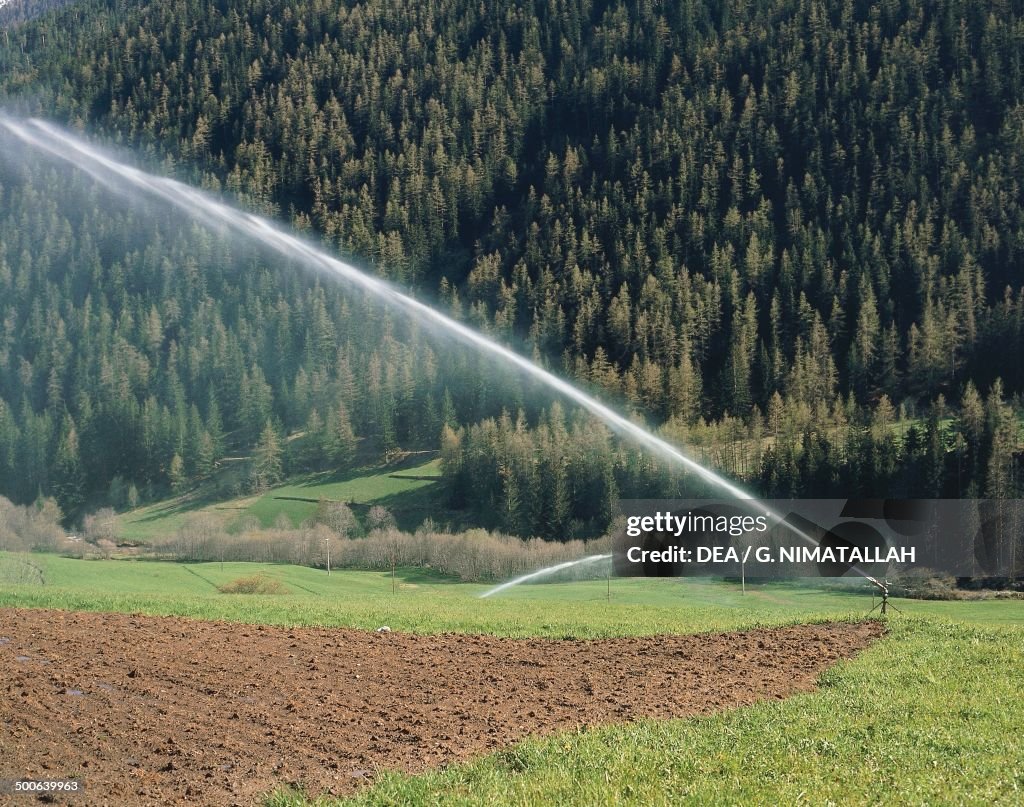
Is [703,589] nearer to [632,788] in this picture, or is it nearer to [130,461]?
[632,788]

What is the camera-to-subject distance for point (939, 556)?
60.0 metres

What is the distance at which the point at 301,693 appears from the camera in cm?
1750

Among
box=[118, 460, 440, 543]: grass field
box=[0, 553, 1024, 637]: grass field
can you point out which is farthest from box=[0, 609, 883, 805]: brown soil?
box=[118, 460, 440, 543]: grass field

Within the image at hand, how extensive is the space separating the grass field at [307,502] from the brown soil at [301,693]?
89557 millimetres

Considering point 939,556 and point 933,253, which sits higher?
point 933,253

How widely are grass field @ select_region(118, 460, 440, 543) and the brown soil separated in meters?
89.6

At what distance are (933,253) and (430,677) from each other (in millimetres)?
161160

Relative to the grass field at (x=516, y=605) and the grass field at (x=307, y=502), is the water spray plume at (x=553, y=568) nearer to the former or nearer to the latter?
the grass field at (x=516, y=605)

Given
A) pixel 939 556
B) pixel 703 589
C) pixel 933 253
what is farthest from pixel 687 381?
pixel 703 589

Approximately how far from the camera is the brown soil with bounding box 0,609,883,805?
1325 cm

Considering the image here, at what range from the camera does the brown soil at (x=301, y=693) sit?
1325cm

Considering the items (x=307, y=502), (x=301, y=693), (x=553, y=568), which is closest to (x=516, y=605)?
(x=301, y=693)

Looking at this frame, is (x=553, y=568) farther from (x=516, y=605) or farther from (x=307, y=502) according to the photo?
(x=307, y=502)

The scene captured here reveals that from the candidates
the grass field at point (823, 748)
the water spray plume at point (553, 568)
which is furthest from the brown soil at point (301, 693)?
the water spray plume at point (553, 568)
